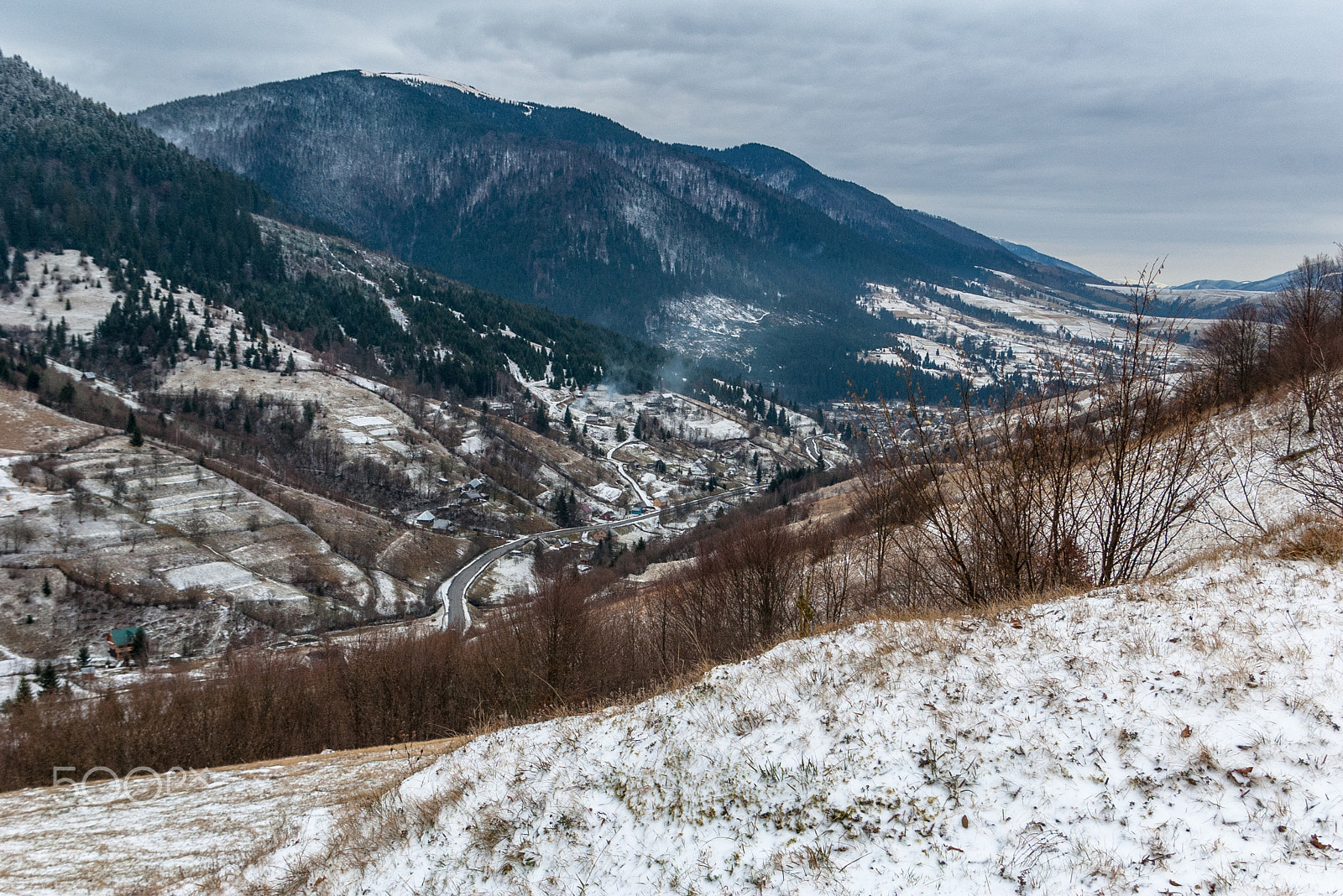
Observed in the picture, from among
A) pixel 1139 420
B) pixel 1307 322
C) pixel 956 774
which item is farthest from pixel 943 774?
pixel 1307 322

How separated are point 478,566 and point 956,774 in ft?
344

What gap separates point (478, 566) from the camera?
10444cm

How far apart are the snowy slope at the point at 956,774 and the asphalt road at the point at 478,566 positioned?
59.7 m

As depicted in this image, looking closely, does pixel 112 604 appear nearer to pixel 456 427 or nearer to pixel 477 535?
pixel 477 535

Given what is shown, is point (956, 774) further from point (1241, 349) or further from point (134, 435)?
point (134, 435)

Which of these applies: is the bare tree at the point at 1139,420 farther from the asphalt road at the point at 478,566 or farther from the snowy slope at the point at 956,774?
the asphalt road at the point at 478,566

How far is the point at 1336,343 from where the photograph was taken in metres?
23.5

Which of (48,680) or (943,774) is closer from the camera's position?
(943,774)

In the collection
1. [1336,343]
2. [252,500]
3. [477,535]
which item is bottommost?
[477,535]

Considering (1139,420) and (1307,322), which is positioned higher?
(1307,322)

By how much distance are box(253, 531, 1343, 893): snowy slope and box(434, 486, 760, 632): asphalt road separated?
59.7m

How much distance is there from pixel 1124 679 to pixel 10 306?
214 meters

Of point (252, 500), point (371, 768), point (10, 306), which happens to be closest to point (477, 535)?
point (252, 500)

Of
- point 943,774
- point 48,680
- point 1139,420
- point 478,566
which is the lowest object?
point 478,566
